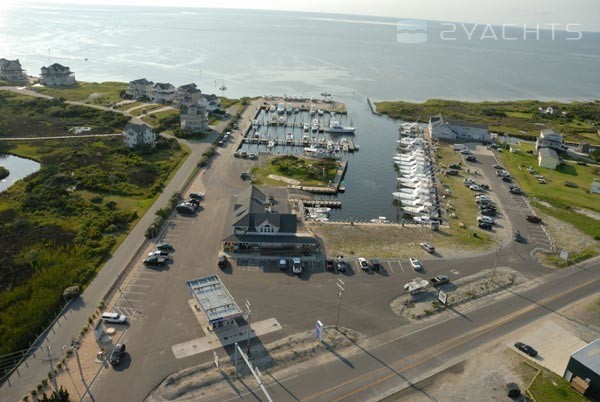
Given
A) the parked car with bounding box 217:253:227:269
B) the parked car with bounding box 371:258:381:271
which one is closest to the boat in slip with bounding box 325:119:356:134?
the parked car with bounding box 371:258:381:271

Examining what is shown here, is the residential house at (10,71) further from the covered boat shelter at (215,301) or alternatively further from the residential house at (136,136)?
the covered boat shelter at (215,301)

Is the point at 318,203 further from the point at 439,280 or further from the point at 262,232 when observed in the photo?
the point at 439,280

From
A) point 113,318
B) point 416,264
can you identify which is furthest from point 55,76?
point 416,264

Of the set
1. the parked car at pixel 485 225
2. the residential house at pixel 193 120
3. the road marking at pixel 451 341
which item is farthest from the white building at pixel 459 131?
the road marking at pixel 451 341

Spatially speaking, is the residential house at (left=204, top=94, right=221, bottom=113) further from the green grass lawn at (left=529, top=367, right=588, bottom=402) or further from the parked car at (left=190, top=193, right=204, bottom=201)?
the green grass lawn at (left=529, top=367, right=588, bottom=402)

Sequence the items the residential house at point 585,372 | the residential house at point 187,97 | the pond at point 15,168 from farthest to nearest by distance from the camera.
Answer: the residential house at point 187,97
the pond at point 15,168
the residential house at point 585,372

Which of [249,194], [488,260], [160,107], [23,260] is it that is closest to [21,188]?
[23,260]
